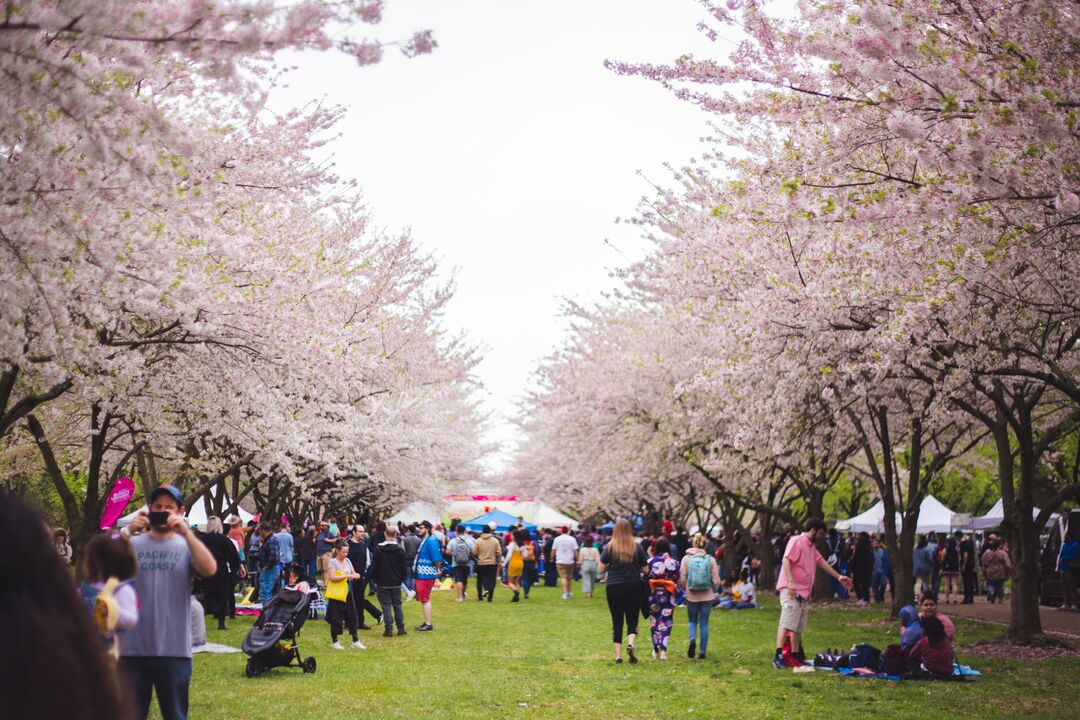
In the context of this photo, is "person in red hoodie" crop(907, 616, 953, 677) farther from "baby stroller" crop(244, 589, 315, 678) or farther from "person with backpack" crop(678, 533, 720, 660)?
"baby stroller" crop(244, 589, 315, 678)

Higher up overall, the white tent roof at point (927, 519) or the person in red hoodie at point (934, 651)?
the white tent roof at point (927, 519)

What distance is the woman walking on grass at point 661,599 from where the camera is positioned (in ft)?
49.1

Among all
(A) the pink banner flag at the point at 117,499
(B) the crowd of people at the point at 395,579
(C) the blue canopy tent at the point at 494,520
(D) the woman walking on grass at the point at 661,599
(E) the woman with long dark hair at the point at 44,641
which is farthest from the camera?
(C) the blue canopy tent at the point at 494,520

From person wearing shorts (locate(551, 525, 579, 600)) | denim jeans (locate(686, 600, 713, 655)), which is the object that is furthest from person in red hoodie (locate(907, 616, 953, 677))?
person wearing shorts (locate(551, 525, 579, 600))

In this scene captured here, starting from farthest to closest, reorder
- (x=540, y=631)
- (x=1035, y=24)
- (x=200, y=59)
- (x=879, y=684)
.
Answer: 1. (x=540, y=631)
2. (x=879, y=684)
3. (x=1035, y=24)
4. (x=200, y=59)

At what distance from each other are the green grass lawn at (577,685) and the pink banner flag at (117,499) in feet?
9.14

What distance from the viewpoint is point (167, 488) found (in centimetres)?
632

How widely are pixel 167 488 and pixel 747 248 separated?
12329 mm

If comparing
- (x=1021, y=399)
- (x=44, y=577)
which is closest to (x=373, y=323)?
(x=1021, y=399)

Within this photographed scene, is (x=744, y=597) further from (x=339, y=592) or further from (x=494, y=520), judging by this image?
(x=494, y=520)

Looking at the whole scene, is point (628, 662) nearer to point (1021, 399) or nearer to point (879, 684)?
point (879, 684)

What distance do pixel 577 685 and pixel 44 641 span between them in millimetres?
11378

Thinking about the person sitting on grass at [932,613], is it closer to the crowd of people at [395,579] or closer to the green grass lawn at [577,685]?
the crowd of people at [395,579]

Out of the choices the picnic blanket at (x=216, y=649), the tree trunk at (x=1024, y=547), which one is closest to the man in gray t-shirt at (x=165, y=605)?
the picnic blanket at (x=216, y=649)
